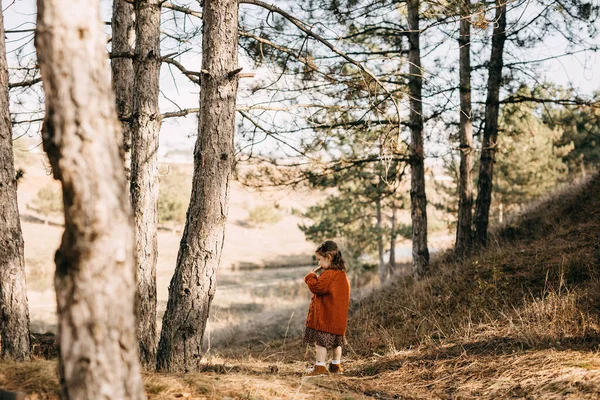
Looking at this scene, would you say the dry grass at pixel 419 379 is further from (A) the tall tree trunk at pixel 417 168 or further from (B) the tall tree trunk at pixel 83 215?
(A) the tall tree trunk at pixel 417 168

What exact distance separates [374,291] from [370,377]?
6.48 m

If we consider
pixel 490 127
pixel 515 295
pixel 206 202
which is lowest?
pixel 515 295

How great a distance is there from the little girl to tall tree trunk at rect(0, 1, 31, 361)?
2872 mm

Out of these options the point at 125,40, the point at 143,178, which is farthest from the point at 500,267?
the point at 125,40

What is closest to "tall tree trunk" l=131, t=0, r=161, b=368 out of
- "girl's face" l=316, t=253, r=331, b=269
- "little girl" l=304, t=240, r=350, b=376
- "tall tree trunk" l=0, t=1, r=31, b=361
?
"tall tree trunk" l=0, t=1, r=31, b=361

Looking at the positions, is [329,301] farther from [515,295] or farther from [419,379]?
[515,295]

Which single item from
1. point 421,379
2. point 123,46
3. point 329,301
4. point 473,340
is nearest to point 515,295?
point 473,340

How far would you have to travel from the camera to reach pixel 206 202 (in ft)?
14.3

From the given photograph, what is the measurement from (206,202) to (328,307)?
2018mm

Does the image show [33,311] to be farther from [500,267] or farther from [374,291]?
[500,267]

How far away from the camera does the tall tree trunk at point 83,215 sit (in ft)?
6.82

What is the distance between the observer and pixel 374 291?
11289mm

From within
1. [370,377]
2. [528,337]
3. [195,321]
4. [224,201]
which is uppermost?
[224,201]

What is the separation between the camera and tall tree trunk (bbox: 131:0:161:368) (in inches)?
213
